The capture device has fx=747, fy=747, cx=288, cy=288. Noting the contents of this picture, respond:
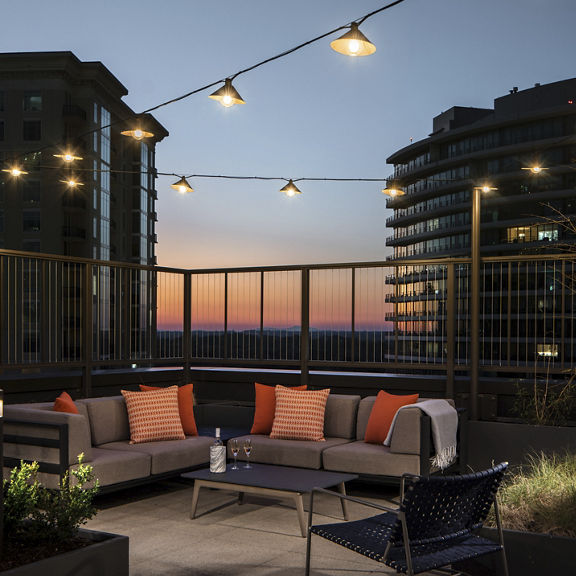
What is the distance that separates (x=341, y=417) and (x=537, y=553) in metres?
3.07

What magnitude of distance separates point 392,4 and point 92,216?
43.0 metres

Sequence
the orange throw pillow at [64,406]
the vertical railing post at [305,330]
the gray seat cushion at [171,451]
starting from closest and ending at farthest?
the orange throw pillow at [64,406]
the gray seat cushion at [171,451]
the vertical railing post at [305,330]

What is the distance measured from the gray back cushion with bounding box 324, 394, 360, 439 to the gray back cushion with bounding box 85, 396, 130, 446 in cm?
174

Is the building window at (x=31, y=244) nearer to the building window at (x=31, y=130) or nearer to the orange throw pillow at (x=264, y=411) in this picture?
the building window at (x=31, y=130)

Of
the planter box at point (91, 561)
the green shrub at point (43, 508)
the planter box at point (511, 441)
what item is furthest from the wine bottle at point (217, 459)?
the planter box at point (511, 441)

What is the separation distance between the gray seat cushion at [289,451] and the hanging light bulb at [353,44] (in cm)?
313

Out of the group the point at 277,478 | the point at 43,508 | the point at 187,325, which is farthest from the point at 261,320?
the point at 43,508

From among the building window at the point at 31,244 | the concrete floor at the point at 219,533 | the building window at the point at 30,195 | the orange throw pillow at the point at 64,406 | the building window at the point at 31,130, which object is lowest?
the concrete floor at the point at 219,533

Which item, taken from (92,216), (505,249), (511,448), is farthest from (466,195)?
(511,448)

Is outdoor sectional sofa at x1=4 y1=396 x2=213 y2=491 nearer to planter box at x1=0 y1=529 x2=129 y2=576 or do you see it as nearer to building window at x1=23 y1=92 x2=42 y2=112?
planter box at x1=0 y1=529 x2=129 y2=576

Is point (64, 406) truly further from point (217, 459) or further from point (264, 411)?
point (264, 411)

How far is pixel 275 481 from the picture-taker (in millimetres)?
4930

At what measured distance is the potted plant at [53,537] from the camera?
9.61 feet

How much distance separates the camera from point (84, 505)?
3.23 meters
